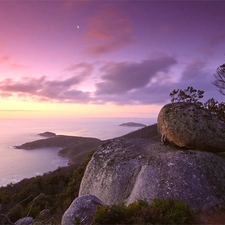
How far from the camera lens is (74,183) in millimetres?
29656

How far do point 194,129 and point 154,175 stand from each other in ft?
13.6

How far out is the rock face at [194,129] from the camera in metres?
14.3

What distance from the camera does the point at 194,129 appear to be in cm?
1445

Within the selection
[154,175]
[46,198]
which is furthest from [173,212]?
[46,198]

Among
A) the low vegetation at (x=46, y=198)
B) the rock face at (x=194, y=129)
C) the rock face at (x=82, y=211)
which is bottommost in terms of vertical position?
the low vegetation at (x=46, y=198)

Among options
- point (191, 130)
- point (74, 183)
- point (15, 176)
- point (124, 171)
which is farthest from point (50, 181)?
point (15, 176)

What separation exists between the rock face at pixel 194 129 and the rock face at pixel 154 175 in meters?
0.64

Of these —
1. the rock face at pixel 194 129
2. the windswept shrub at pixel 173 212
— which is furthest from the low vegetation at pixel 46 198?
the windswept shrub at pixel 173 212

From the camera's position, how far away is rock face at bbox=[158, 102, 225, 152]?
14.3 m

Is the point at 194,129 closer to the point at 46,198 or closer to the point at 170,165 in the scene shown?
the point at 170,165

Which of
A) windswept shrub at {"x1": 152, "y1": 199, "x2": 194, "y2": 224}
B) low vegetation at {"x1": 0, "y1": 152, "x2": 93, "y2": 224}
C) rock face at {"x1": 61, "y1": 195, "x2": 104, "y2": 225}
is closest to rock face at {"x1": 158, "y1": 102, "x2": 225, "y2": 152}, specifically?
windswept shrub at {"x1": 152, "y1": 199, "x2": 194, "y2": 224}

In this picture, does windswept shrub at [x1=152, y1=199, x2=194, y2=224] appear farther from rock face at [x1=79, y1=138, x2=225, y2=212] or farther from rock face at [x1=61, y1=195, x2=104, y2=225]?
rock face at [x1=61, y1=195, x2=104, y2=225]

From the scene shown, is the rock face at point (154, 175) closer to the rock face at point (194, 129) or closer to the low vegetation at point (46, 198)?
the rock face at point (194, 129)

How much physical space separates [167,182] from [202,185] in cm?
184
